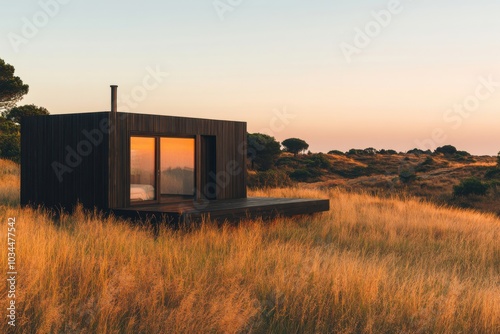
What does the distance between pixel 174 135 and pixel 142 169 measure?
1.07 m

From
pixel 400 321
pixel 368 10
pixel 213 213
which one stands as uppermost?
pixel 368 10

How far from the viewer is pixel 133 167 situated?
10305 mm

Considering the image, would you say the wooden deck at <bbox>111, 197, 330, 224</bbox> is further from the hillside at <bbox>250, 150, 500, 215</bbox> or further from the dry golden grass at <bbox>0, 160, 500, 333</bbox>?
the hillside at <bbox>250, 150, 500, 215</bbox>

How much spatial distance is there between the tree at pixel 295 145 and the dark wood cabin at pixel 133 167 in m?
41.4

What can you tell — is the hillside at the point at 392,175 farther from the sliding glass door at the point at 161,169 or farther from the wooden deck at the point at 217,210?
the sliding glass door at the point at 161,169

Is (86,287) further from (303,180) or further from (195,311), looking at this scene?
(303,180)

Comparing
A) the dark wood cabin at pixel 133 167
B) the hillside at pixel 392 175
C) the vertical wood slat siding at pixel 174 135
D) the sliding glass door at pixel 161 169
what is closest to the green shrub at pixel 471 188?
the hillside at pixel 392 175

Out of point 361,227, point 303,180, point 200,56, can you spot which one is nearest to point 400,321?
point 361,227

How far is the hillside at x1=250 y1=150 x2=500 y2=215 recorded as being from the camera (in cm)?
2225

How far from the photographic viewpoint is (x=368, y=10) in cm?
1144

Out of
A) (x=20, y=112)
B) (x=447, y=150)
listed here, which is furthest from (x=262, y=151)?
(x=447, y=150)

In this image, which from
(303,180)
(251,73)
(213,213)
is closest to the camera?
(213,213)

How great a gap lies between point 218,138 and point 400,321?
8070 mm

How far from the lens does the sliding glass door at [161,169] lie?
409 inches
